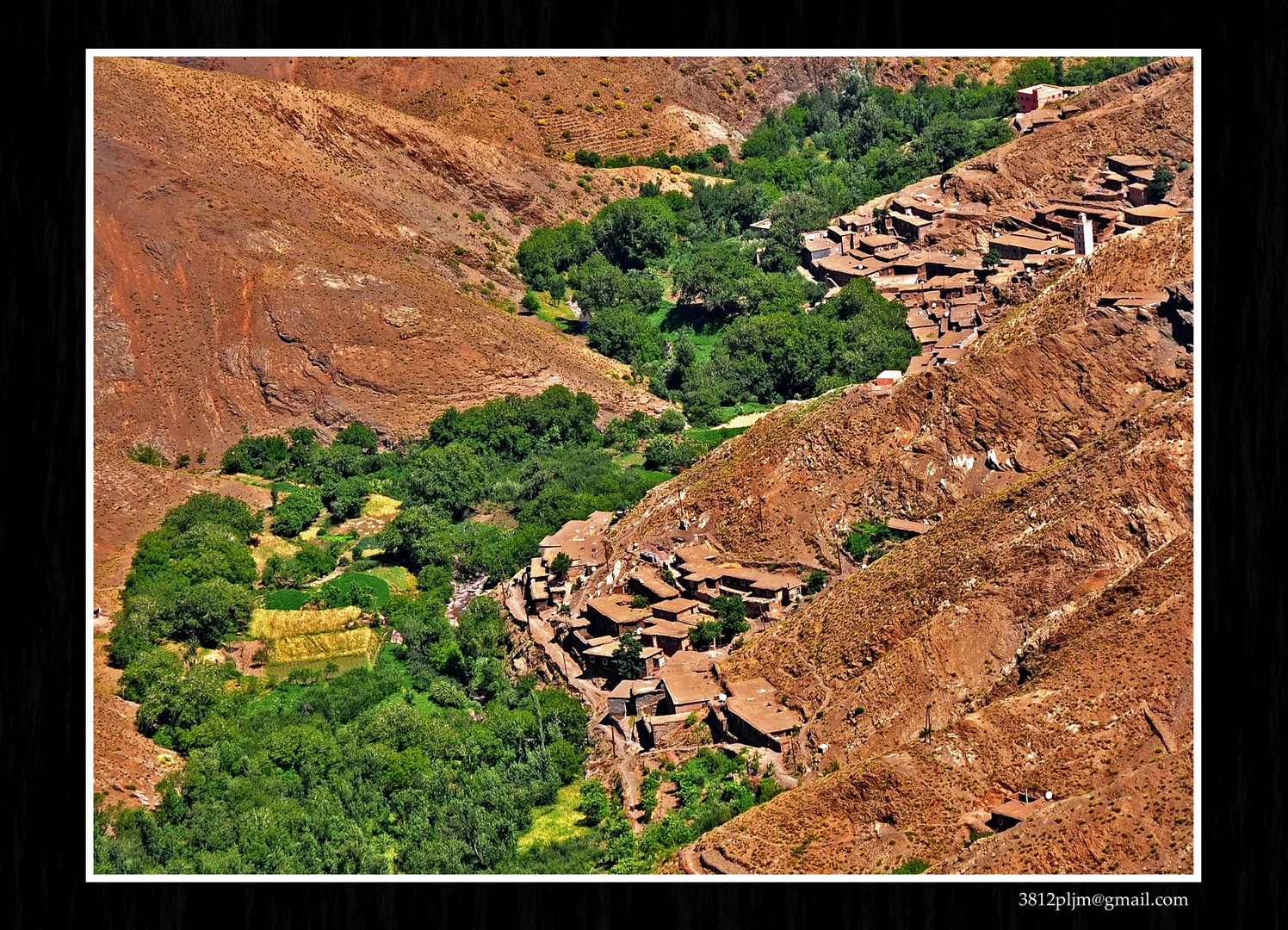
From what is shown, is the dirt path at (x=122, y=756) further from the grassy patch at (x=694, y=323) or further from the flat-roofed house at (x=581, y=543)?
the grassy patch at (x=694, y=323)

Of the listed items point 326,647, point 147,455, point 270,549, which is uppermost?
point 147,455

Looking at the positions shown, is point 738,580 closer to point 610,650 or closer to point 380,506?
point 610,650

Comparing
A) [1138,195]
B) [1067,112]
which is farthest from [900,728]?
[1067,112]

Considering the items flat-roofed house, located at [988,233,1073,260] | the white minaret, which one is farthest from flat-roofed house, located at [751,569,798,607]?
flat-roofed house, located at [988,233,1073,260]

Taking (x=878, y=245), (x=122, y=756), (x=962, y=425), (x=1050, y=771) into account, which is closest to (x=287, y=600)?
(x=122, y=756)

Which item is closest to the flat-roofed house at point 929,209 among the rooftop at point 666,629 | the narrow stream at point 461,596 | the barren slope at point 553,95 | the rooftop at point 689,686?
the barren slope at point 553,95
